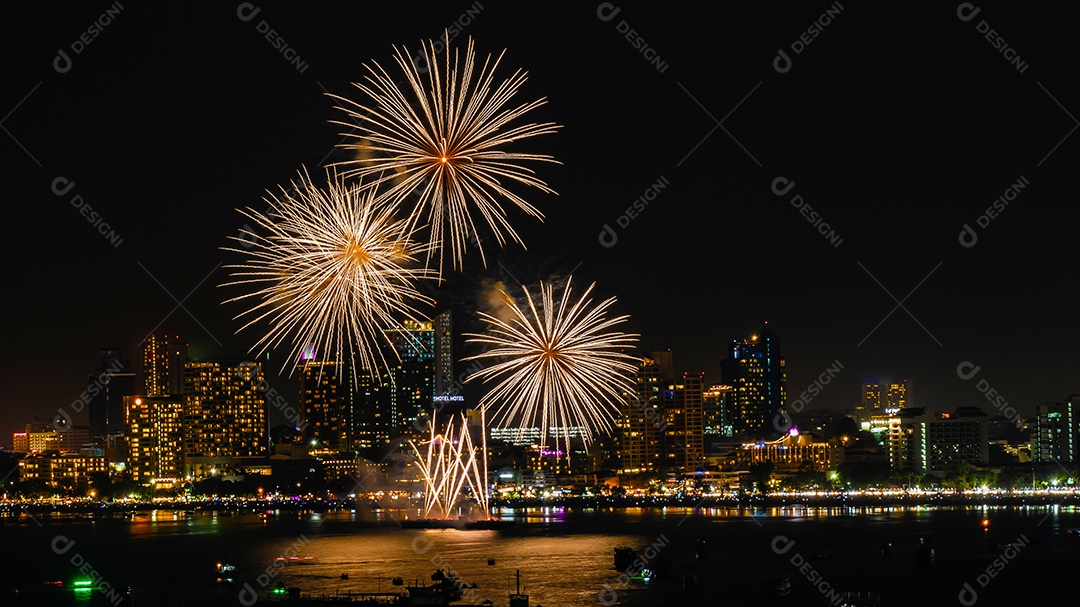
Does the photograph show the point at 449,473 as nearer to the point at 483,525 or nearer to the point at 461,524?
the point at 483,525

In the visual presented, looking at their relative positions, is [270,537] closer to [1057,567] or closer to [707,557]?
[707,557]

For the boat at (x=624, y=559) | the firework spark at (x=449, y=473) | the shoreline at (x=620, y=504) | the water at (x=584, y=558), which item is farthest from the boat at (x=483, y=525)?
the shoreline at (x=620, y=504)

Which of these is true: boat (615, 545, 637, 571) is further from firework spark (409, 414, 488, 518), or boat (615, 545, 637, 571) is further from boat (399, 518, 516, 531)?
boat (399, 518, 516, 531)

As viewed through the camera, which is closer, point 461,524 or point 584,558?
point 584,558

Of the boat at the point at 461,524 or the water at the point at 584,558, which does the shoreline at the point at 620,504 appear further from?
the boat at the point at 461,524

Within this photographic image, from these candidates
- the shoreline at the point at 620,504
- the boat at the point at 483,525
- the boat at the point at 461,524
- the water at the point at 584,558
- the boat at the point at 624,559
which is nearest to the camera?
the water at the point at 584,558

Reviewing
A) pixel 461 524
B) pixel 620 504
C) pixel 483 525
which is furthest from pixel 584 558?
pixel 620 504

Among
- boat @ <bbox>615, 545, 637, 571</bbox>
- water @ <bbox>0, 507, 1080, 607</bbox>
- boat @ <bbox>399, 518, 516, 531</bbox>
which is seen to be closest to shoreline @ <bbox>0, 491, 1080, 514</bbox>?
water @ <bbox>0, 507, 1080, 607</bbox>

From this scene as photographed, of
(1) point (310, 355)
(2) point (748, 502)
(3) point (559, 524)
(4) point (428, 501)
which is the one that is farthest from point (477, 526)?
(2) point (748, 502)
